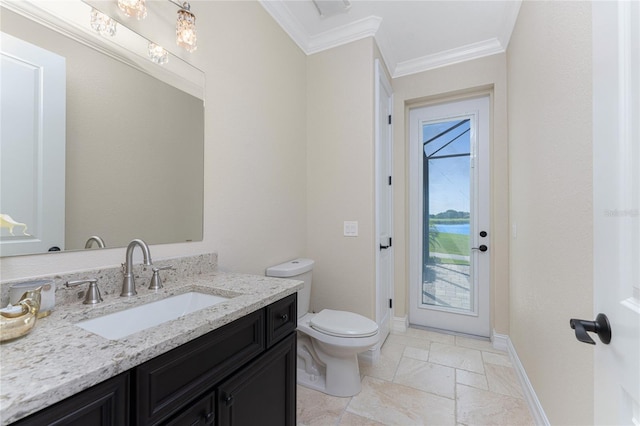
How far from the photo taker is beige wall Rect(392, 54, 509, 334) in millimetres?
2457

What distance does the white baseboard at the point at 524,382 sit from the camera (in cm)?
151

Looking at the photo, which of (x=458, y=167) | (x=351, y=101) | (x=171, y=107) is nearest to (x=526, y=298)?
(x=458, y=167)

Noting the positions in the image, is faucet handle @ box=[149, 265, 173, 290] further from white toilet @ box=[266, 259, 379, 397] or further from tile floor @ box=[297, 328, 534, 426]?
tile floor @ box=[297, 328, 534, 426]

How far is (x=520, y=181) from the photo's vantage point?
193cm

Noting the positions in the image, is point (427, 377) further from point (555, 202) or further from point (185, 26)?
point (185, 26)

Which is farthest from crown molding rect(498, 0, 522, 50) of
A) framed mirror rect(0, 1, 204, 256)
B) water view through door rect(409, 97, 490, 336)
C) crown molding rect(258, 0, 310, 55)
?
framed mirror rect(0, 1, 204, 256)

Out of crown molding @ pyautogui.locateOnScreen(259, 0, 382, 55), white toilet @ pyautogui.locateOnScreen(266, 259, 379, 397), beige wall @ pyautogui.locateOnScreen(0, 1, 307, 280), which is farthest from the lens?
crown molding @ pyautogui.locateOnScreen(259, 0, 382, 55)

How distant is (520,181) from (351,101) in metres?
1.41

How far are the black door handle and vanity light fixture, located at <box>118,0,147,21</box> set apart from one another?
183 centimetres

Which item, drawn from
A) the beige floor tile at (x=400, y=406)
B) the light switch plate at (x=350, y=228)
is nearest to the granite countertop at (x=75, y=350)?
the beige floor tile at (x=400, y=406)

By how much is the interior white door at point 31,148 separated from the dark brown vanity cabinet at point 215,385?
0.63m

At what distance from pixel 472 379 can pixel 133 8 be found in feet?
9.65

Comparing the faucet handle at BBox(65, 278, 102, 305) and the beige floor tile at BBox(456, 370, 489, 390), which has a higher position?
the faucet handle at BBox(65, 278, 102, 305)

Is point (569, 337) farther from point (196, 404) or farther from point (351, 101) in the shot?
point (351, 101)
